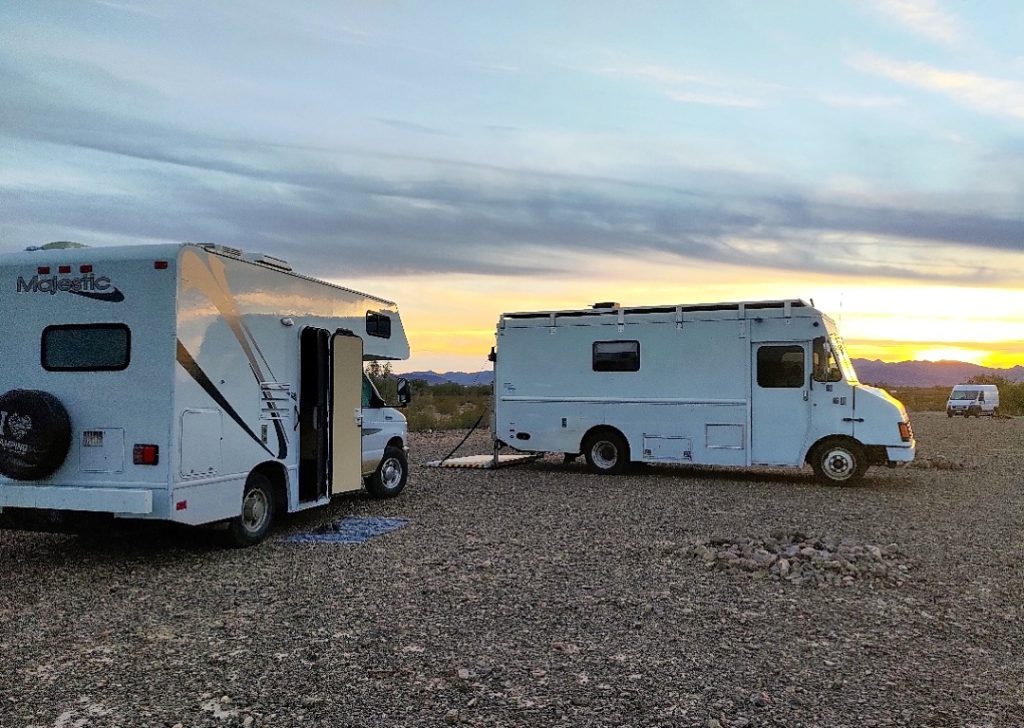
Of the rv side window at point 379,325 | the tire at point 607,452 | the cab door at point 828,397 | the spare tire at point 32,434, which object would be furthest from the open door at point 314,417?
the cab door at point 828,397

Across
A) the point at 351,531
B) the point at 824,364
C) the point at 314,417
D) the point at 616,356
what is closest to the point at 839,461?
the point at 824,364

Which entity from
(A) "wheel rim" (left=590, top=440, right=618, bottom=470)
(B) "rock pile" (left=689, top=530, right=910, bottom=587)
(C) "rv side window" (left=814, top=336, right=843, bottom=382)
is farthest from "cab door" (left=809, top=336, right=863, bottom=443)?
(B) "rock pile" (left=689, top=530, right=910, bottom=587)

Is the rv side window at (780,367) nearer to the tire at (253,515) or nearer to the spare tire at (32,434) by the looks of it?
the tire at (253,515)

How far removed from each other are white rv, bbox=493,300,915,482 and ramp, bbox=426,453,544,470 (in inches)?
22.4

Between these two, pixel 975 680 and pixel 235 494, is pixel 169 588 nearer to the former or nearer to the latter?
pixel 235 494

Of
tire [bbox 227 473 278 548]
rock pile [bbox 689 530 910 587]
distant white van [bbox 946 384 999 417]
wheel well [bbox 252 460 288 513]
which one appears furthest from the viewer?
distant white van [bbox 946 384 999 417]

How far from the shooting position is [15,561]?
821 cm

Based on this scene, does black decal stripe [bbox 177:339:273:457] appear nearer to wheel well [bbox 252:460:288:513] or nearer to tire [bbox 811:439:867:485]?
wheel well [bbox 252:460:288:513]

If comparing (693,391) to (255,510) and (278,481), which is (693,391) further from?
(255,510)

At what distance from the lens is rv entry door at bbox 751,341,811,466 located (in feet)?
45.7

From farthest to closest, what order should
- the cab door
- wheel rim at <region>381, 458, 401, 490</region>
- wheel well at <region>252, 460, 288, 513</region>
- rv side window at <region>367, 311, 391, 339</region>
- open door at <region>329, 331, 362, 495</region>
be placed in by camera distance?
1. the cab door
2. wheel rim at <region>381, 458, 401, 490</region>
3. rv side window at <region>367, 311, 391, 339</region>
4. open door at <region>329, 331, 362, 495</region>
5. wheel well at <region>252, 460, 288, 513</region>

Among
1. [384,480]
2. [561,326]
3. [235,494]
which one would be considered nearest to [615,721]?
[235,494]

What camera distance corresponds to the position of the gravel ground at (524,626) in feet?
15.3

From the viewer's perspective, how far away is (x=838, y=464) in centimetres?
1390
